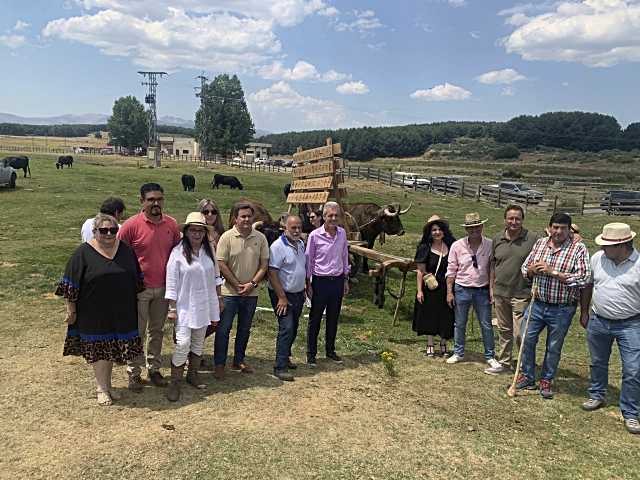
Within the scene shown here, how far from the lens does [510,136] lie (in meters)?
121

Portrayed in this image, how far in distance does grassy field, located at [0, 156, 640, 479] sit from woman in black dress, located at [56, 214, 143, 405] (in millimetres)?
568

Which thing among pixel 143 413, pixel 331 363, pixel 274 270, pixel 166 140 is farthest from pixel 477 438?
pixel 166 140

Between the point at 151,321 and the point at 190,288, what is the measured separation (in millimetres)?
723

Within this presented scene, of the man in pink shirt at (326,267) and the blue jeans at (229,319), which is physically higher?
the man in pink shirt at (326,267)

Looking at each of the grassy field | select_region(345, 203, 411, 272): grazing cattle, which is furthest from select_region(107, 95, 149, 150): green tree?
the grassy field

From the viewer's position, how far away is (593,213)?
2652 centimetres

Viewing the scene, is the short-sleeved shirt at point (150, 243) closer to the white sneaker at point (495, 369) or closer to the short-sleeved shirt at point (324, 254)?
A: the short-sleeved shirt at point (324, 254)

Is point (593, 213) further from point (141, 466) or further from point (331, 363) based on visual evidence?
point (141, 466)

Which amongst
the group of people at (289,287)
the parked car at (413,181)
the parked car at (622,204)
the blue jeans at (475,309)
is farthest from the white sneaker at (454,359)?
the parked car at (413,181)

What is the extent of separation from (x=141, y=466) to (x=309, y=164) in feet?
22.9

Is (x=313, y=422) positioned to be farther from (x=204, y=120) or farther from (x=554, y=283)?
(x=204, y=120)

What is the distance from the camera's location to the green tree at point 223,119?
69000 mm

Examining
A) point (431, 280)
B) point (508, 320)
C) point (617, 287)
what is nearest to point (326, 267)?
point (431, 280)

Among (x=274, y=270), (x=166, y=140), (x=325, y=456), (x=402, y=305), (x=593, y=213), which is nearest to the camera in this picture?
(x=325, y=456)
